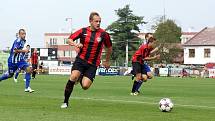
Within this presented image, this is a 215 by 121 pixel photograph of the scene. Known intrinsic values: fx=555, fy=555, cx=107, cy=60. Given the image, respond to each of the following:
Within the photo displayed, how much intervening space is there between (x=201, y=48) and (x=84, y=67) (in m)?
99.9

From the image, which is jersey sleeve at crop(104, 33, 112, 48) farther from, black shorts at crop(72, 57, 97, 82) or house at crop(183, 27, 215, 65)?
house at crop(183, 27, 215, 65)

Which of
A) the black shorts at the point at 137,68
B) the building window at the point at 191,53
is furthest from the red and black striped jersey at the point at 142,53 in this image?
the building window at the point at 191,53

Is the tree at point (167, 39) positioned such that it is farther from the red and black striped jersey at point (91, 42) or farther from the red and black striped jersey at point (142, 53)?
the red and black striped jersey at point (91, 42)

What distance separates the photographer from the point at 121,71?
2763 inches

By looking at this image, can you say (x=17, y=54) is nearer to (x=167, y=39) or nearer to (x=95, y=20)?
(x=95, y=20)

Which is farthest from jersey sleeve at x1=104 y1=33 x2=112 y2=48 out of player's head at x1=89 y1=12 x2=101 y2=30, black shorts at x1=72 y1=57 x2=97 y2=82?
black shorts at x1=72 y1=57 x2=97 y2=82

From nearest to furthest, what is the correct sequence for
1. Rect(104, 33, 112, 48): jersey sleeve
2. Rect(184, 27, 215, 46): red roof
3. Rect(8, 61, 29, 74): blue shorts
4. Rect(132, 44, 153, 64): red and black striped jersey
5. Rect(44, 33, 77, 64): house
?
1. Rect(104, 33, 112, 48): jersey sleeve
2. Rect(8, 61, 29, 74): blue shorts
3. Rect(132, 44, 153, 64): red and black striped jersey
4. Rect(184, 27, 215, 46): red roof
5. Rect(44, 33, 77, 64): house

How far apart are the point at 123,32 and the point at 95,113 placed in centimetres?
10413

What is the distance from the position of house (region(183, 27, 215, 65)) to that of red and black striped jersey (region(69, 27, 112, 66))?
324 ft

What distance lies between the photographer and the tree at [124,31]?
115 metres

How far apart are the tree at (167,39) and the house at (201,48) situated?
2.74 meters

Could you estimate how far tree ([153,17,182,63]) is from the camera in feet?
365

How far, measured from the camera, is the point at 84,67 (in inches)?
563

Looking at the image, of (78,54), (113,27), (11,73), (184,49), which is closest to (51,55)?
(113,27)
